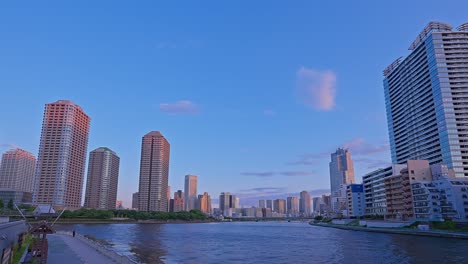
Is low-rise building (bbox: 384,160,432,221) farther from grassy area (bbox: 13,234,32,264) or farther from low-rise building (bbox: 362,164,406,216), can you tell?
grassy area (bbox: 13,234,32,264)

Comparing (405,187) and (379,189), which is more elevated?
(379,189)

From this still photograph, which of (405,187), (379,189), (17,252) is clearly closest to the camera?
(17,252)

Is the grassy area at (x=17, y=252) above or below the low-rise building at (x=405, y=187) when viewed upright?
below

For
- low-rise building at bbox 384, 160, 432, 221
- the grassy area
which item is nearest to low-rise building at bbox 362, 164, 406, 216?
low-rise building at bbox 384, 160, 432, 221

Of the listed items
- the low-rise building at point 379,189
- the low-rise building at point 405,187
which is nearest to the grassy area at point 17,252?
the low-rise building at point 405,187

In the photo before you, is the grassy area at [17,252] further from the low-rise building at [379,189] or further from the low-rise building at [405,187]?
the low-rise building at [379,189]

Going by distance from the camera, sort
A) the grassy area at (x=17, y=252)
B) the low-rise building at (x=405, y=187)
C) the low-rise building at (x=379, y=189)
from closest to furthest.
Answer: the grassy area at (x=17, y=252), the low-rise building at (x=405, y=187), the low-rise building at (x=379, y=189)

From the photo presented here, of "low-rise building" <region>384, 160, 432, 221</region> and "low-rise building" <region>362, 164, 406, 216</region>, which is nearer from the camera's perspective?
"low-rise building" <region>384, 160, 432, 221</region>

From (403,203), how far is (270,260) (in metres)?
116

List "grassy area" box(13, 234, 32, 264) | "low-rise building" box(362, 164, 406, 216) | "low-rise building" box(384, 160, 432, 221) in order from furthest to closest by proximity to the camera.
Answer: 1. "low-rise building" box(362, 164, 406, 216)
2. "low-rise building" box(384, 160, 432, 221)
3. "grassy area" box(13, 234, 32, 264)

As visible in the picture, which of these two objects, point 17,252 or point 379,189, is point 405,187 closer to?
point 379,189

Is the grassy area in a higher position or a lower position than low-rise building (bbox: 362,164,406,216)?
lower

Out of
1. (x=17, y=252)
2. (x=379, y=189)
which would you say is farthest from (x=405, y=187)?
(x=17, y=252)

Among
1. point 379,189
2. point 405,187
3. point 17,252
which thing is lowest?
point 17,252
